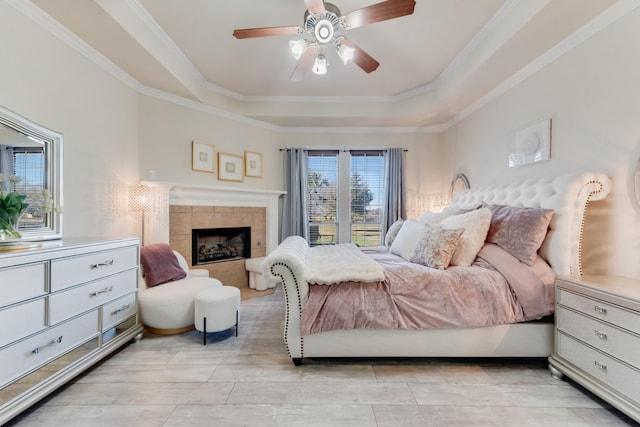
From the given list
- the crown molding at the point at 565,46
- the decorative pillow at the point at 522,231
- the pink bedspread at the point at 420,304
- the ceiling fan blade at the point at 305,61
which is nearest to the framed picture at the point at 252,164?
the ceiling fan blade at the point at 305,61

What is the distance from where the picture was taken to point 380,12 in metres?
1.84

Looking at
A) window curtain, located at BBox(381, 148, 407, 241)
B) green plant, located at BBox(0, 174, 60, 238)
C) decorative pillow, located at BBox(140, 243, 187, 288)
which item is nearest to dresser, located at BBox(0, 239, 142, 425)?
green plant, located at BBox(0, 174, 60, 238)

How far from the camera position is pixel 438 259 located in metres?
2.20

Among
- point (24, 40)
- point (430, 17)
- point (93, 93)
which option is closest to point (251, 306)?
point (93, 93)

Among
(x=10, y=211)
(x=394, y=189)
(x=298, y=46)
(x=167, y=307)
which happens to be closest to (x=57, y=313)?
(x=10, y=211)

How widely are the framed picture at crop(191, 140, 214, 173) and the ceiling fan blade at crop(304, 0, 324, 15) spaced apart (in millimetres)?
2492

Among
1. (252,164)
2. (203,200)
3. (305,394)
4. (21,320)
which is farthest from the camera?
(252,164)

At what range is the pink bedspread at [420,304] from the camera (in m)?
1.97

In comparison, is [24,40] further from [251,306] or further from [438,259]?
[438,259]

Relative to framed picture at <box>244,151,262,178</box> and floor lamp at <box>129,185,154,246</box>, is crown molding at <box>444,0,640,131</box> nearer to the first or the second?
framed picture at <box>244,151,262,178</box>

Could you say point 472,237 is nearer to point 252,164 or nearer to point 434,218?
point 434,218

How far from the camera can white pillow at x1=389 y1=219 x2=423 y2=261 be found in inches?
104

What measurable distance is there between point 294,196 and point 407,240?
2286 mm

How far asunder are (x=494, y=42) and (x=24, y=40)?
3763mm
